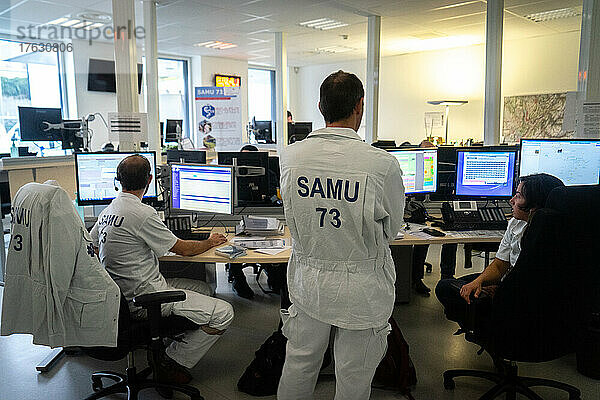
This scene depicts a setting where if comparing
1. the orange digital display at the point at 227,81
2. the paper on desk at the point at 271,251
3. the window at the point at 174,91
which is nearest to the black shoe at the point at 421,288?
the paper on desk at the point at 271,251

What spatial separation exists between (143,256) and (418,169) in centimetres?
193

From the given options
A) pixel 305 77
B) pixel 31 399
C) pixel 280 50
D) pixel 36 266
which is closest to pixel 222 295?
pixel 31 399

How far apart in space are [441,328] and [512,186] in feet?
3.58

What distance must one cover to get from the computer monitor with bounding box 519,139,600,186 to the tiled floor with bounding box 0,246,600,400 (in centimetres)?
120

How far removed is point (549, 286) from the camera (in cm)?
185

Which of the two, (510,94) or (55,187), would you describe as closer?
(55,187)

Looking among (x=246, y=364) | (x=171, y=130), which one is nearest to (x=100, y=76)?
(x=171, y=130)

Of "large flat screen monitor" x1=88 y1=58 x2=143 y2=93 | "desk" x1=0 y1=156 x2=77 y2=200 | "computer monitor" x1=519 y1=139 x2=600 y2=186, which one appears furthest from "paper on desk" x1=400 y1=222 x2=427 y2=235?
"large flat screen monitor" x1=88 y1=58 x2=143 y2=93

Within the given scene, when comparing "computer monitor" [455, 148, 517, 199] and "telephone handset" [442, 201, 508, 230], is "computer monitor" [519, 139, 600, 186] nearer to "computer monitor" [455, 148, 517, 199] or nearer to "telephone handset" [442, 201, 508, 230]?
"computer monitor" [455, 148, 517, 199]

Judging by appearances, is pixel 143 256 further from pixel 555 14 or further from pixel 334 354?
pixel 555 14

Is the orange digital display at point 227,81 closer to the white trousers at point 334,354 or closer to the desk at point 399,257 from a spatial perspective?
the desk at point 399,257

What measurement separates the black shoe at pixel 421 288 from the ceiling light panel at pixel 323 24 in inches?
177

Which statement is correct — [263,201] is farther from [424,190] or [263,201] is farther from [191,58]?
[191,58]

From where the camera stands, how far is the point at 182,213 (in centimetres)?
338
